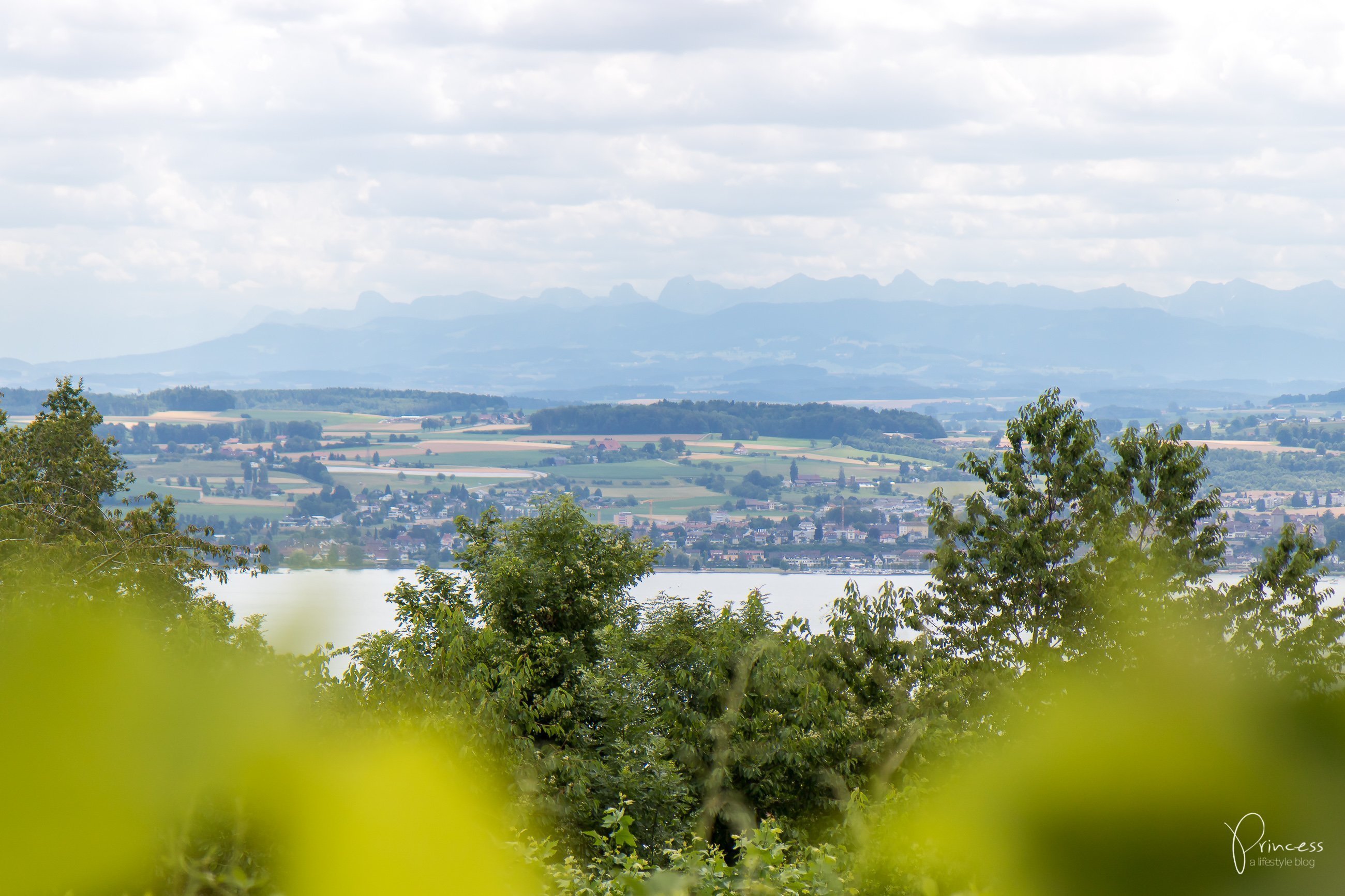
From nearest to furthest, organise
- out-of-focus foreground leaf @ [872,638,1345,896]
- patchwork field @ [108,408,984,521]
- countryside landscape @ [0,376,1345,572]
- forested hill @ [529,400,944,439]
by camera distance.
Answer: out-of-focus foreground leaf @ [872,638,1345,896] < countryside landscape @ [0,376,1345,572] < patchwork field @ [108,408,984,521] < forested hill @ [529,400,944,439]

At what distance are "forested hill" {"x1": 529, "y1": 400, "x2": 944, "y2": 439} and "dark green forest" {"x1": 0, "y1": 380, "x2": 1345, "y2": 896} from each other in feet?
389

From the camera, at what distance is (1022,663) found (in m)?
18.6

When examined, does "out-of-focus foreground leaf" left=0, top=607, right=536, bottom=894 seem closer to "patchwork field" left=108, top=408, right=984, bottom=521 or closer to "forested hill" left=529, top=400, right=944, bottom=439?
"patchwork field" left=108, top=408, right=984, bottom=521

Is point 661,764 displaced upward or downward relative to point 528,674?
downward

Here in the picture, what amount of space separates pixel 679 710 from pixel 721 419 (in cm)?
13370

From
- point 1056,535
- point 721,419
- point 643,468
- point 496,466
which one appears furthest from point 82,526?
point 721,419

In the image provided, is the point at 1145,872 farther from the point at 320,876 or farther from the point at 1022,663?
the point at 1022,663

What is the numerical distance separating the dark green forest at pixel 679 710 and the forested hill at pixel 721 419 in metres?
118

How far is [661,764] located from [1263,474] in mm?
76426

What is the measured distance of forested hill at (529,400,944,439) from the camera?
139875 mm

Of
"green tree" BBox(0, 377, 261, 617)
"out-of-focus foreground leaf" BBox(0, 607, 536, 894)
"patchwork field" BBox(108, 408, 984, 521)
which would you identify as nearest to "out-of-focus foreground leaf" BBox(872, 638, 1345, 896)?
"out-of-focus foreground leaf" BBox(0, 607, 536, 894)

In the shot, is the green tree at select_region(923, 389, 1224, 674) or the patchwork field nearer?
the green tree at select_region(923, 389, 1224, 674)

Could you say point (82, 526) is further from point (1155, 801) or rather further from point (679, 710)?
point (1155, 801)

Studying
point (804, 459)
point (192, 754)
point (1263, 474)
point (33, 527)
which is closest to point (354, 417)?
point (804, 459)
